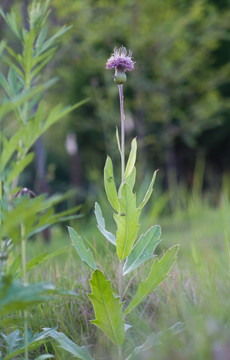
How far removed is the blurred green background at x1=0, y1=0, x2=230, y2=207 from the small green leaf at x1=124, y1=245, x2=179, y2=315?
3.51 metres

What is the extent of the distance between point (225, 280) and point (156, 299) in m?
0.29

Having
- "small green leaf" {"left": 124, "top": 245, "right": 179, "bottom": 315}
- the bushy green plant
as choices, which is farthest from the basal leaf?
the bushy green plant

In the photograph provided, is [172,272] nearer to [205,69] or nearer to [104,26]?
[104,26]

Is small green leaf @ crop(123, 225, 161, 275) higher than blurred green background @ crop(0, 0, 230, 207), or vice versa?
blurred green background @ crop(0, 0, 230, 207)

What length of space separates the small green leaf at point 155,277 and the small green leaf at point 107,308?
6 centimetres

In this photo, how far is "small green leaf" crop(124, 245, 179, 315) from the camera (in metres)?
1.52

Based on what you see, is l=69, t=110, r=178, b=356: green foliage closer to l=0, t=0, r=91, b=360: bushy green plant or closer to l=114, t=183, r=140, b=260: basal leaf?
l=114, t=183, r=140, b=260: basal leaf

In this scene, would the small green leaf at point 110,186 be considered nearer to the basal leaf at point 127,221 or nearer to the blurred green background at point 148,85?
the basal leaf at point 127,221

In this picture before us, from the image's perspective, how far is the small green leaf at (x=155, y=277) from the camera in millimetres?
1518

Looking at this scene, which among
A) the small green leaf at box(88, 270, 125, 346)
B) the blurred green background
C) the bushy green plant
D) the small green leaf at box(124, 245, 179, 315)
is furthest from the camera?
the blurred green background

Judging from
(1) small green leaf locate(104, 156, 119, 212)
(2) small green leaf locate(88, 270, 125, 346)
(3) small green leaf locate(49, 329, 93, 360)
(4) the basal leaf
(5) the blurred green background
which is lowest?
(3) small green leaf locate(49, 329, 93, 360)

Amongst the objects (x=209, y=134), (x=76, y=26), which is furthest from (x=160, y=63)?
(x=209, y=134)

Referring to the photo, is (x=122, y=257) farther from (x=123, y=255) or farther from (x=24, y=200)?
(x=24, y=200)

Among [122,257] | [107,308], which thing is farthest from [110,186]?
[107,308]
